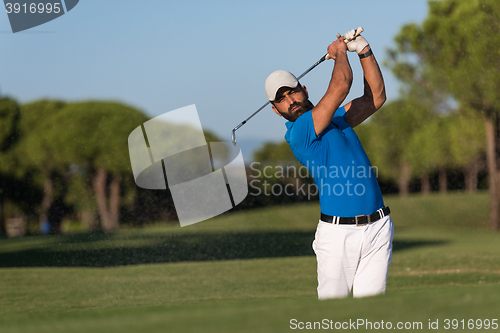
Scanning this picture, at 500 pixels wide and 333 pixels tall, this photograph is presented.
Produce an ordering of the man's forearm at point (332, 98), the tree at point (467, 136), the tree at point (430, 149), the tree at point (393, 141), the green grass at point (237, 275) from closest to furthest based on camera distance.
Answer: the green grass at point (237, 275)
the man's forearm at point (332, 98)
the tree at point (467, 136)
the tree at point (430, 149)
the tree at point (393, 141)

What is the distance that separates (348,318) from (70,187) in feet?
109

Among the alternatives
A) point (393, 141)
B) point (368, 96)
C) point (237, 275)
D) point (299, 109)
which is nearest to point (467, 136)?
point (393, 141)

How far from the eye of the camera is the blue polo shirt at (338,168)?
3299mm

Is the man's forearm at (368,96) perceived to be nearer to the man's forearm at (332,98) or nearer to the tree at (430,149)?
the man's forearm at (332,98)

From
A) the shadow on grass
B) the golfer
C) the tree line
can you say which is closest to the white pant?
the golfer

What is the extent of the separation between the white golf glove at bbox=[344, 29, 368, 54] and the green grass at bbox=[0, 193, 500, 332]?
1.40 m

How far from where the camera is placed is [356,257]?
335 cm

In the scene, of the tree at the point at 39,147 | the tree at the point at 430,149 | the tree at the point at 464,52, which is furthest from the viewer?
the tree at the point at 39,147

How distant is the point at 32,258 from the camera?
1468 cm

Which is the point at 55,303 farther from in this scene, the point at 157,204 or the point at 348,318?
the point at 157,204

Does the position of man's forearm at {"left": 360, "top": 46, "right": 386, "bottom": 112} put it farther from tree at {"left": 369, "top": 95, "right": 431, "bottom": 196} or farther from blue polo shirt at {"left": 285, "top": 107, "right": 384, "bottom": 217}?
tree at {"left": 369, "top": 95, "right": 431, "bottom": 196}

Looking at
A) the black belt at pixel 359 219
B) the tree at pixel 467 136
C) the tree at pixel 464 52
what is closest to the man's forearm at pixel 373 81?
the black belt at pixel 359 219

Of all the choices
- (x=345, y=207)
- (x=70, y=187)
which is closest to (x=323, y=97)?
(x=345, y=207)

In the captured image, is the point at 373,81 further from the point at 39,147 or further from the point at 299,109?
the point at 39,147
